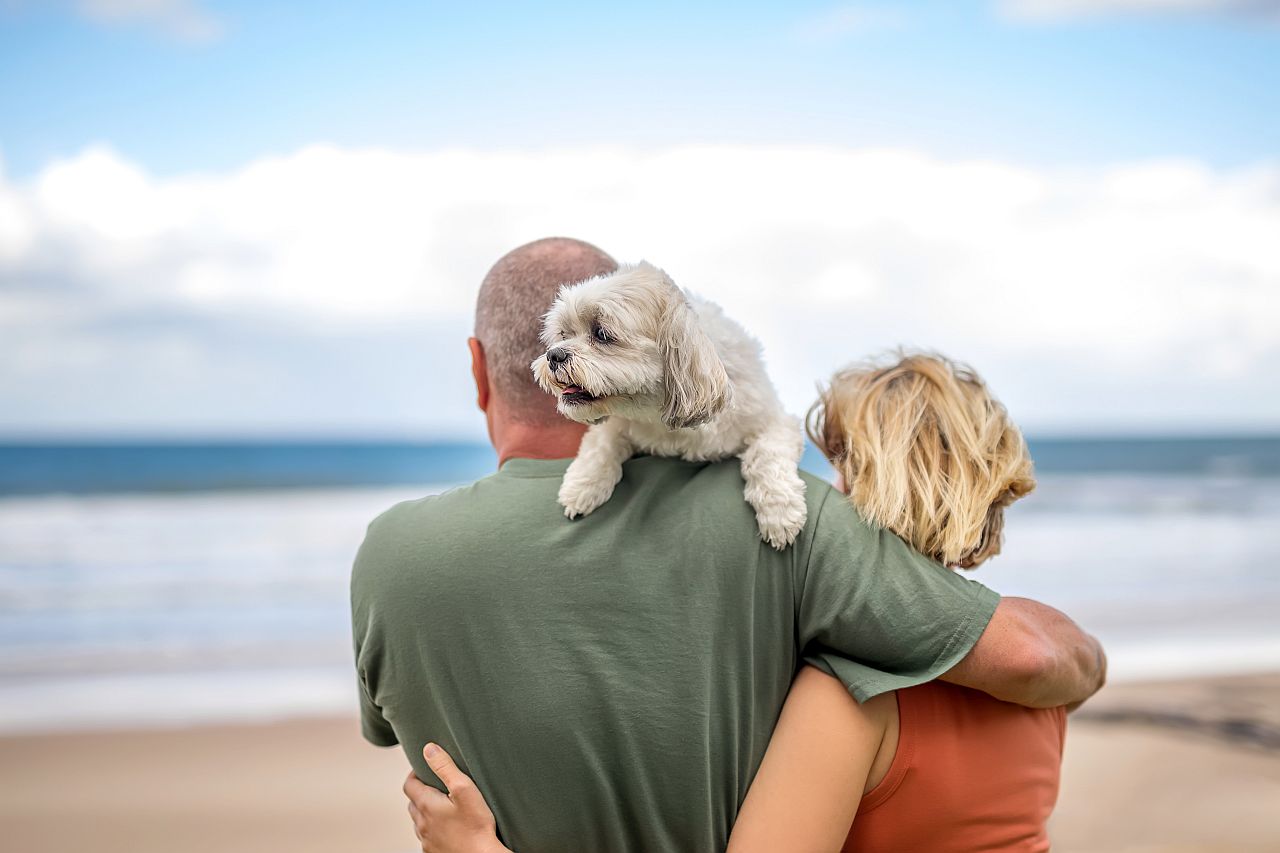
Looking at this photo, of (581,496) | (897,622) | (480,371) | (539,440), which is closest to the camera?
(897,622)

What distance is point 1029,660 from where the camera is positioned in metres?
1.95

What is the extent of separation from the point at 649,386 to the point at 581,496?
0.98ft

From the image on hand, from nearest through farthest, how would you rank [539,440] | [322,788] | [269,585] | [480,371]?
[539,440] < [480,371] < [322,788] < [269,585]

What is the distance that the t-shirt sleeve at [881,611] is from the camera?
1859 mm

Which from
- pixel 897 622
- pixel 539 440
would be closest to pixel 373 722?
pixel 539 440

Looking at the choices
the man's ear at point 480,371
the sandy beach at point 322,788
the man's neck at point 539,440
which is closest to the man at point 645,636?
the man's neck at point 539,440

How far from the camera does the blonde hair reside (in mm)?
1979

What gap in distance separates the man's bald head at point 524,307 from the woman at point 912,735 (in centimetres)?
68

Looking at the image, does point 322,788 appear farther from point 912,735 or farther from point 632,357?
point 912,735

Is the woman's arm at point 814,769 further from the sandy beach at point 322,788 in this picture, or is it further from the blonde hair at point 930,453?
the sandy beach at point 322,788

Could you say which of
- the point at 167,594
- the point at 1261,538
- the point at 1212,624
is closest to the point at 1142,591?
the point at 1212,624

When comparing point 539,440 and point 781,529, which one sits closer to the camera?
point 781,529

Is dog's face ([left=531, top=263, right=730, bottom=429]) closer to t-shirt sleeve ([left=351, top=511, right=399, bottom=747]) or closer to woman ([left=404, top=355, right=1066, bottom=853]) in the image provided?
woman ([left=404, top=355, right=1066, bottom=853])

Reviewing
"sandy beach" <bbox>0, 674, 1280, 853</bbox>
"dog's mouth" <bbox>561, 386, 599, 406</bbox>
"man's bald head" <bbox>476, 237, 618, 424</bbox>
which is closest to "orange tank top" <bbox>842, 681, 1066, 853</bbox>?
"dog's mouth" <bbox>561, 386, 599, 406</bbox>
